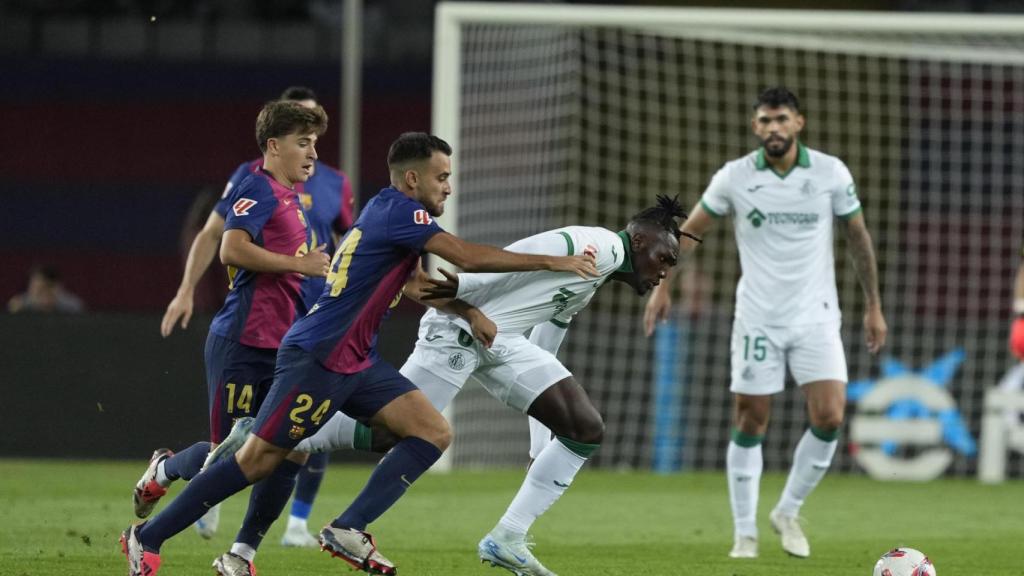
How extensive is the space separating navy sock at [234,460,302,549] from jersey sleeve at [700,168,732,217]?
288cm

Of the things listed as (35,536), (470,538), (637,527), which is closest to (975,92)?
(637,527)

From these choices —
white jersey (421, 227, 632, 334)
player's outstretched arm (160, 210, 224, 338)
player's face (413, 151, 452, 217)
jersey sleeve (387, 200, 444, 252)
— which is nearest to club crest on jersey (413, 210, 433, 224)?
jersey sleeve (387, 200, 444, 252)

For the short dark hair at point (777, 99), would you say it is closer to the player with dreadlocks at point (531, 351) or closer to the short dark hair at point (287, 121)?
the player with dreadlocks at point (531, 351)

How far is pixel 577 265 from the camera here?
19.3ft

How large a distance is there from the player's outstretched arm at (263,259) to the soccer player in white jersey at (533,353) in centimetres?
45

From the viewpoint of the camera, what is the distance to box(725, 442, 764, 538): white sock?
7.52 metres

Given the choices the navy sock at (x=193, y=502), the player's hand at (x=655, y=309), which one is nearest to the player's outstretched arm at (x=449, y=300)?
the navy sock at (x=193, y=502)

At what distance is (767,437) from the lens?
1343 centimetres

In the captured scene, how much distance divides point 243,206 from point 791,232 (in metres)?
2.96

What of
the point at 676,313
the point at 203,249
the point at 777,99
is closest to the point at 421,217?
the point at 203,249

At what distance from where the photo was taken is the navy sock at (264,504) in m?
5.96

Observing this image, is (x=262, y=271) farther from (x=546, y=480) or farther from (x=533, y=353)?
(x=546, y=480)

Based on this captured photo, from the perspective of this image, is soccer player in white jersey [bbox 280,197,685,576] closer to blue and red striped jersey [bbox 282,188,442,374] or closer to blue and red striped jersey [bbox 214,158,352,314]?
blue and red striped jersey [bbox 282,188,442,374]

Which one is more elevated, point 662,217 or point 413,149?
point 413,149
